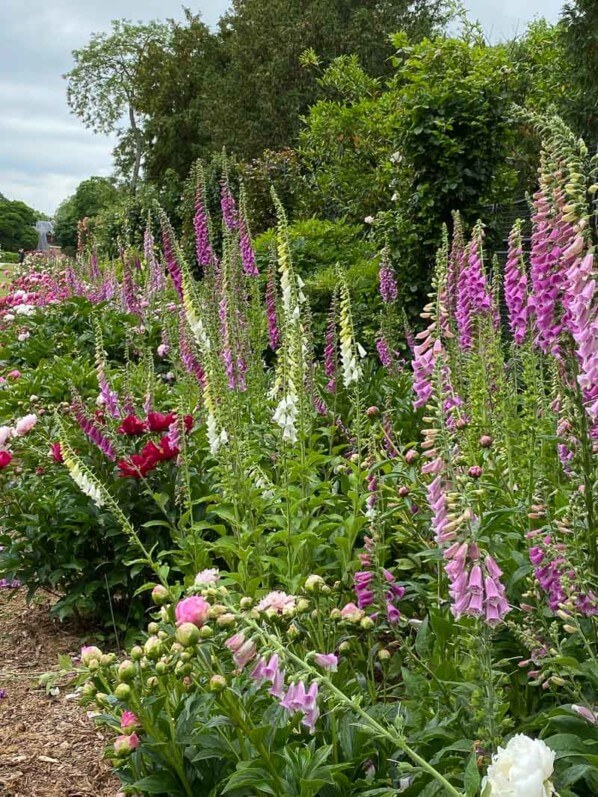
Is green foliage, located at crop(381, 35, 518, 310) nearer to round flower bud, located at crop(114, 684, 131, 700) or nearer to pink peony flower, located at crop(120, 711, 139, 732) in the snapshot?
pink peony flower, located at crop(120, 711, 139, 732)

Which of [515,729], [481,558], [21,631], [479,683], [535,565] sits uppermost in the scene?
[481,558]

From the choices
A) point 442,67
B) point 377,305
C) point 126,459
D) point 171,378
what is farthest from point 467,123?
point 126,459

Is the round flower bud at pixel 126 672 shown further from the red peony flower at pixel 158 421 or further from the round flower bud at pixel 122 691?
the red peony flower at pixel 158 421

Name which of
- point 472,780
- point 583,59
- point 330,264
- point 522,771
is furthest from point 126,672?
point 583,59

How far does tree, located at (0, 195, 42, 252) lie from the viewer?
3132 inches

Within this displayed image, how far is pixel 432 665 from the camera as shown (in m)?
2.45

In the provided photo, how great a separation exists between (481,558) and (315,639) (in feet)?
3.14

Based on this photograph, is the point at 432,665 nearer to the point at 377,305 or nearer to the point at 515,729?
the point at 515,729

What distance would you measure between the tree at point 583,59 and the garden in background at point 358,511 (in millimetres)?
6465

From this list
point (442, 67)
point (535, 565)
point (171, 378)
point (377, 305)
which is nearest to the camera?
point (535, 565)

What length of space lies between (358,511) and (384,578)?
79 cm

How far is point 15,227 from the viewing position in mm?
82438

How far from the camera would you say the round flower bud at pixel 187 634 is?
5.22 feet

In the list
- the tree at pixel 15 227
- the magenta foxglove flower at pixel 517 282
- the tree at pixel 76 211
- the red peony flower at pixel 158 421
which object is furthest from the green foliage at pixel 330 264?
the tree at pixel 15 227
